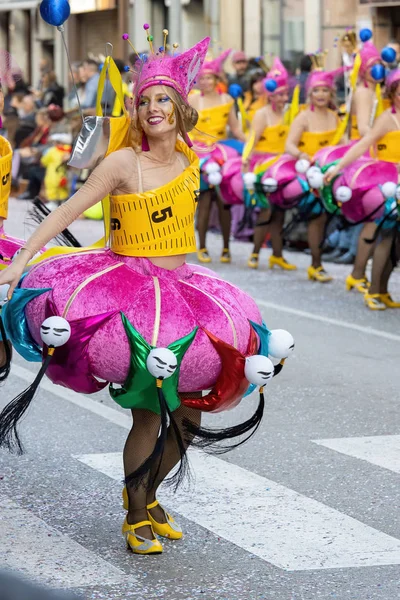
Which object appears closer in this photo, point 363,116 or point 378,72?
point 363,116

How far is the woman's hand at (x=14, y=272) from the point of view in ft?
16.7

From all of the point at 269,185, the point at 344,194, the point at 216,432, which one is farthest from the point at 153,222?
the point at 269,185

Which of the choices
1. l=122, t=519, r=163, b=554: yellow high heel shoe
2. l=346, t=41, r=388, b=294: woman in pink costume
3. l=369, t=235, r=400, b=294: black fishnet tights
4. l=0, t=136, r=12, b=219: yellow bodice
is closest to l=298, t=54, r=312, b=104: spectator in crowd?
l=346, t=41, r=388, b=294: woman in pink costume

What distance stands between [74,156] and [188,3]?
27.1m

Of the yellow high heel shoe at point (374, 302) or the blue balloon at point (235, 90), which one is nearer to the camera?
the yellow high heel shoe at point (374, 302)

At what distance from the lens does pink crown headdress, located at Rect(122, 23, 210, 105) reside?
5.40m

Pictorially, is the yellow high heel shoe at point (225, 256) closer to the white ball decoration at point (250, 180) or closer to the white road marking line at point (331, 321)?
the white ball decoration at point (250, 180)

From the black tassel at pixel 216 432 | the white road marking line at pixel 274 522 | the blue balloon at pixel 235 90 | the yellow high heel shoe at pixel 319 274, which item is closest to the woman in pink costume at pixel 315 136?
the yellow high heel shoe at pixel 319 274

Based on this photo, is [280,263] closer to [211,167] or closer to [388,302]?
[211,167]

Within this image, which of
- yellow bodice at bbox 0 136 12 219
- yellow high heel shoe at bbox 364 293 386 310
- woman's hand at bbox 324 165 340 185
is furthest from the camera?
yellow high heel shoe at bbox 364 293 386 310

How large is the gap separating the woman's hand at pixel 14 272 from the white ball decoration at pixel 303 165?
8366mm

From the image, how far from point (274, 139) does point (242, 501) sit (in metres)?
8.98

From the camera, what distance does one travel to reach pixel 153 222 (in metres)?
5.35

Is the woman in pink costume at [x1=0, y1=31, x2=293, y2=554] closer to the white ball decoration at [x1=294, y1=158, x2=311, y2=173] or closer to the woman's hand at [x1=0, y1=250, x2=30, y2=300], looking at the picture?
the woman's hand at [x1=0, y1=250, x2=30, y2=300]
